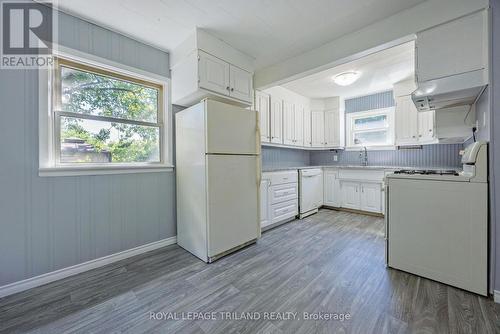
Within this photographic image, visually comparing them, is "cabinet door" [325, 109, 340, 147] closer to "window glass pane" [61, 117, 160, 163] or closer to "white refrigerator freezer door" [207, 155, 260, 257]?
"white refrigerator freezer door" [207, 155, 260, 257]

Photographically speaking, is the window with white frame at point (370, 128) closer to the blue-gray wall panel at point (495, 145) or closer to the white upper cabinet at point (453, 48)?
the white upper cabinet at point (453, 48)

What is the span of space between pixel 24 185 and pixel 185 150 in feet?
4.65

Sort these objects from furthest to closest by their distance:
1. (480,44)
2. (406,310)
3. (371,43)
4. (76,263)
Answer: (371,43) < (76,263) < (480,44) < (406,310)

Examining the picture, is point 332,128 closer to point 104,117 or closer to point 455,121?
point 455,121

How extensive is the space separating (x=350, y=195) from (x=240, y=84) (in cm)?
308

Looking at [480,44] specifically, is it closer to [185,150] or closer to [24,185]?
[185,150]

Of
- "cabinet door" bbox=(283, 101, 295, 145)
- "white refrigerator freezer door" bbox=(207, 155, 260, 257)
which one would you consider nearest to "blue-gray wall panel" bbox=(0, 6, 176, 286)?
"white refrigerator freezer door" bbox=(207, 155, 260, 257)

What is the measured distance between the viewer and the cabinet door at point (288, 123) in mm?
4016

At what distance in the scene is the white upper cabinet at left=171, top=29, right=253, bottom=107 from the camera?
2.28 metres

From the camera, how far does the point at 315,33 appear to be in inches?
91.5

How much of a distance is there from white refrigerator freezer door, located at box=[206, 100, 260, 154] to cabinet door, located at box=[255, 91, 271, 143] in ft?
2.68

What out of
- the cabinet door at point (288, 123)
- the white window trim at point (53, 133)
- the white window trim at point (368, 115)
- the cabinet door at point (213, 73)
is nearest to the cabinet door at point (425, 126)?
the white window trim at point (368, 115)

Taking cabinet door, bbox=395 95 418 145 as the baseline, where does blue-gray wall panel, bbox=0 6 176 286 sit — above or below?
below

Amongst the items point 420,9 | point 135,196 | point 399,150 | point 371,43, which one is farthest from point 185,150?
point 399,150
